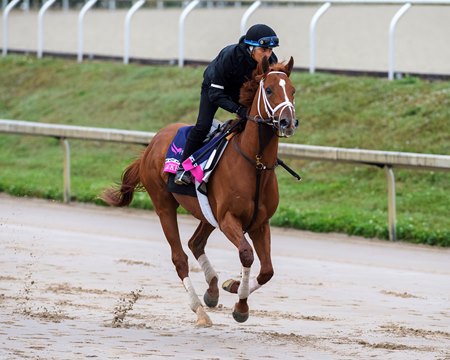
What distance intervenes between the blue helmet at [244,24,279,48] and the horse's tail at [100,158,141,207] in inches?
79.7

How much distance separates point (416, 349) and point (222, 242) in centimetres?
600

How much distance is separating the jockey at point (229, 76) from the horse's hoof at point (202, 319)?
1.09m

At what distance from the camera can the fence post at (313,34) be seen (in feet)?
63.7

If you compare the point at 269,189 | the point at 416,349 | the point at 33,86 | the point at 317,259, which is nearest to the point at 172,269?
the point at 317,259

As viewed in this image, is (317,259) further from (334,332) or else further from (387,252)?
(334,332)

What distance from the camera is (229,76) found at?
31.7ft

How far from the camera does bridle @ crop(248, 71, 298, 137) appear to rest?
8555 millimetres

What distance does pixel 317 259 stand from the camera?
12812mm

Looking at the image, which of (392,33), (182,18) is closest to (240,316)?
(392,33)

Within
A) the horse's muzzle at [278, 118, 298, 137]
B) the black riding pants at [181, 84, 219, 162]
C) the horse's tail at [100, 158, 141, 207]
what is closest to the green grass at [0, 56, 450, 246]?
the horse's tail at [100, 158, 141, 207]

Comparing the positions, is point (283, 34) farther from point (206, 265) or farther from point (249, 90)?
point (249, 90)

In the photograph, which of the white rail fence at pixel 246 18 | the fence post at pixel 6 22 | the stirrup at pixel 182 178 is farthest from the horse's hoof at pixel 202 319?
the fence post at pixel 6 22

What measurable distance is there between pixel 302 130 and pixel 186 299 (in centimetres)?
745

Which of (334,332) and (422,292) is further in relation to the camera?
(422,292)
